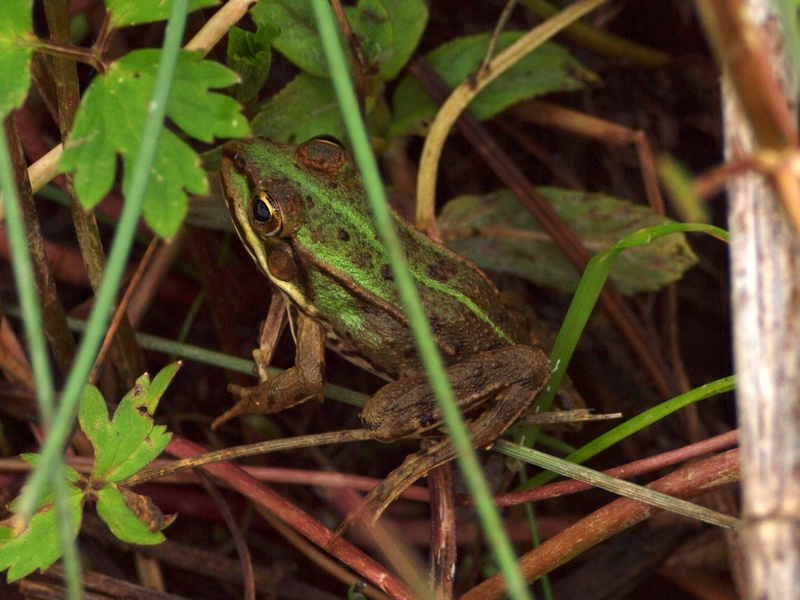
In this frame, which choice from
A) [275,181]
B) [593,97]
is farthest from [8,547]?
[593,97]

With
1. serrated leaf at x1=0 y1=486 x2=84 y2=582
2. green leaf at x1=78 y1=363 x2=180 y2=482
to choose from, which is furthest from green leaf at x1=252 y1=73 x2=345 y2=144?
serrated leaf at x1=0 y1=486 x2=84 y2=582

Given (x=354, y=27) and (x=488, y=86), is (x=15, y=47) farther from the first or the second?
(x=488, y=86)

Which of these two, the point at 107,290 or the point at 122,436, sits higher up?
the point at 107,290

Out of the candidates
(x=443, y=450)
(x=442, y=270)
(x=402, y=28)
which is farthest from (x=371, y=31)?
(x=443, y=450)

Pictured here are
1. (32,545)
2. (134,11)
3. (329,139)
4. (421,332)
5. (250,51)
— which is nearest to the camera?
(421,332)

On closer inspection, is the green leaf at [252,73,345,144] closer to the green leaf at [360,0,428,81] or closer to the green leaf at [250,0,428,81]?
the green leaf at [250,0,428,81]

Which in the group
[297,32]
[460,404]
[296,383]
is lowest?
[296,383]
